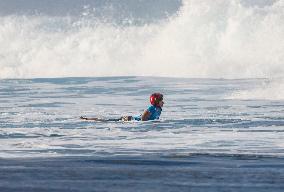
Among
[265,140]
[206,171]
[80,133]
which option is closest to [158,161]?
[206,171]

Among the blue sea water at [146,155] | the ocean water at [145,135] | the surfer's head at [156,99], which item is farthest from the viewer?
the surfer's head at [156,99]

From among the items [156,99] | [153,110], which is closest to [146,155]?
[156,99]

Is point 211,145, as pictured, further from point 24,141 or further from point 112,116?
point 112,116

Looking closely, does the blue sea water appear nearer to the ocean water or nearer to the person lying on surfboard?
the ocean water

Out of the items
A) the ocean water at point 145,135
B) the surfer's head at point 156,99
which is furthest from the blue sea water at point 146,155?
the surfer's head at point 156,99

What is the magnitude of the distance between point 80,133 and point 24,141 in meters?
3.62

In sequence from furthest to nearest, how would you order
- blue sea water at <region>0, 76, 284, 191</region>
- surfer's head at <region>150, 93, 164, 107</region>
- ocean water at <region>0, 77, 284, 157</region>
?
surfer's head at <region>150, 93, 164, 107</region> → ocean water at <region>0, 77, 284, 157</region> → blue sea water at <region>0, 76, 284, 191</region>

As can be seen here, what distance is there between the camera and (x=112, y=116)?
134 feet

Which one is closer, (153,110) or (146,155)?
(146,155)

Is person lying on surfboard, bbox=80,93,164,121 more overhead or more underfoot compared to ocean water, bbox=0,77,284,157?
more overhead

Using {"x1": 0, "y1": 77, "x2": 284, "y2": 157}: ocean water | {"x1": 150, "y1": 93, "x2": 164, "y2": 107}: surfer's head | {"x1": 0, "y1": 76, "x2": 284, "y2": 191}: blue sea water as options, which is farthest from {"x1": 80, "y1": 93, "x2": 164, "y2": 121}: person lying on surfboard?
{"x1": 0, "y1": 76, "x2": 284, "y2": 191}: blue sea water

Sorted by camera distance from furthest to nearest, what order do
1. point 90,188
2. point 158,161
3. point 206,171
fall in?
1. point 158,161
2. point 206,171
3. point 90,188

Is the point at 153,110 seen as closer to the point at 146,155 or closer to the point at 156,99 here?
the point at 156,99

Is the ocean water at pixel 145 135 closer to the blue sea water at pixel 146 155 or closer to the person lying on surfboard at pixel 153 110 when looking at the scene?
the blue sea water at pixel 146 155
